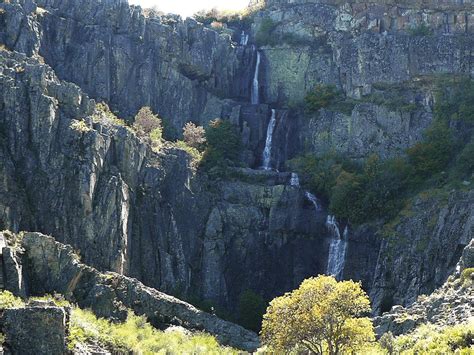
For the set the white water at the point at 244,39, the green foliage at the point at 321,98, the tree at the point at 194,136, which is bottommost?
the tree at the point at 194,136

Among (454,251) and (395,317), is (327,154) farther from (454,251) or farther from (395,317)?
(395,317)

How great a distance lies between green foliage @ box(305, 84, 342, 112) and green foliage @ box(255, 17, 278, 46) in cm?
983

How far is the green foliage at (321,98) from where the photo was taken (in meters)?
72.2

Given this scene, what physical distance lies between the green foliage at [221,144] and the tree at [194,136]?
88 centimetres

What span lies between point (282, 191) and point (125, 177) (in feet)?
46.8

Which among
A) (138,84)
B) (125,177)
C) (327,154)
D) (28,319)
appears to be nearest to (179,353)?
(28,319)

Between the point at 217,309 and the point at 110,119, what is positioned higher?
the point at 110,119

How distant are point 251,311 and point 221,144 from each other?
794 inches

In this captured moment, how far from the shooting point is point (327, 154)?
68562 mm

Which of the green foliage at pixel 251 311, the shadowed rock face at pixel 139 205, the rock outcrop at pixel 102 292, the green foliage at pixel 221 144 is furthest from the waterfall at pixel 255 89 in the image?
the rock outcrop at pixel 102 292

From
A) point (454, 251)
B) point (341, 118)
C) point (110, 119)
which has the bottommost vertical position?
point (454, 251)

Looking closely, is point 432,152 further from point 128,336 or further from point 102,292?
point 128,336

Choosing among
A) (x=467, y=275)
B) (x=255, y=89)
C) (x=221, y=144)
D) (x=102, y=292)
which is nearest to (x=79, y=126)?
(x=102, y=292)

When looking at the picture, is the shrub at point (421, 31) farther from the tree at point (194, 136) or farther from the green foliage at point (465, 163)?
the tree at point (194, 136)
